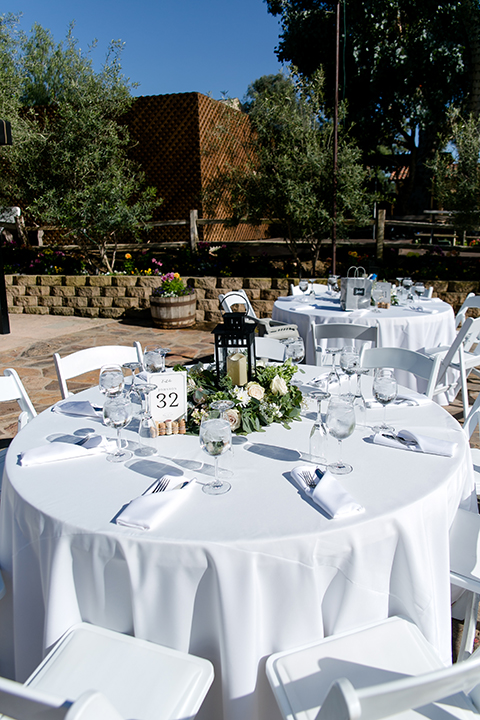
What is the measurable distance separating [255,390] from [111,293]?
24.5ft

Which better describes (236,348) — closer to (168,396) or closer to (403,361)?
(168,396)

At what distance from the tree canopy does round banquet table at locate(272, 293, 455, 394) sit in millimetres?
9079

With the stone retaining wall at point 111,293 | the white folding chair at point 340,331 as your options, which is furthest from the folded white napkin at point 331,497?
the stone retaining wall at point 111,293

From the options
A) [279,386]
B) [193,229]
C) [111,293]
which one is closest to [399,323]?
[279,386]

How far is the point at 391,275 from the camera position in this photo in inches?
323

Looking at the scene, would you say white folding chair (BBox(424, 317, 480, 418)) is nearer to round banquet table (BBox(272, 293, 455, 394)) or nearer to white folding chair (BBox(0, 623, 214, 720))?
round banquet table (BBox(272, 293, 455, 394))

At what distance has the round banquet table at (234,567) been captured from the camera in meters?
1.30

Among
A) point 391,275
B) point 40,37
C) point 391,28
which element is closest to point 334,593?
point 391,275

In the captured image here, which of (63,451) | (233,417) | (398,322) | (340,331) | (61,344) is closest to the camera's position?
(63,451)

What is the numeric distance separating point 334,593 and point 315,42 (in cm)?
1589

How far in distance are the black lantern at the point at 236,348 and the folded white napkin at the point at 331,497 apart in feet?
2.01

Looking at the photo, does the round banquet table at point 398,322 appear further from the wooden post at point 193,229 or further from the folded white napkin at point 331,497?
the wooden post at point 193,229

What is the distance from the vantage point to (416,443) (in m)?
1.84

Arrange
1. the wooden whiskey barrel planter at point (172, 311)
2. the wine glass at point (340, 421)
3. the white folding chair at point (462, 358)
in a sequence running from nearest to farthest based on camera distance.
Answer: the wine glass at point (340, 421) → the white folding chair at point (462, 358) → the wooden whiskey barrel planter at point (172, 311)
